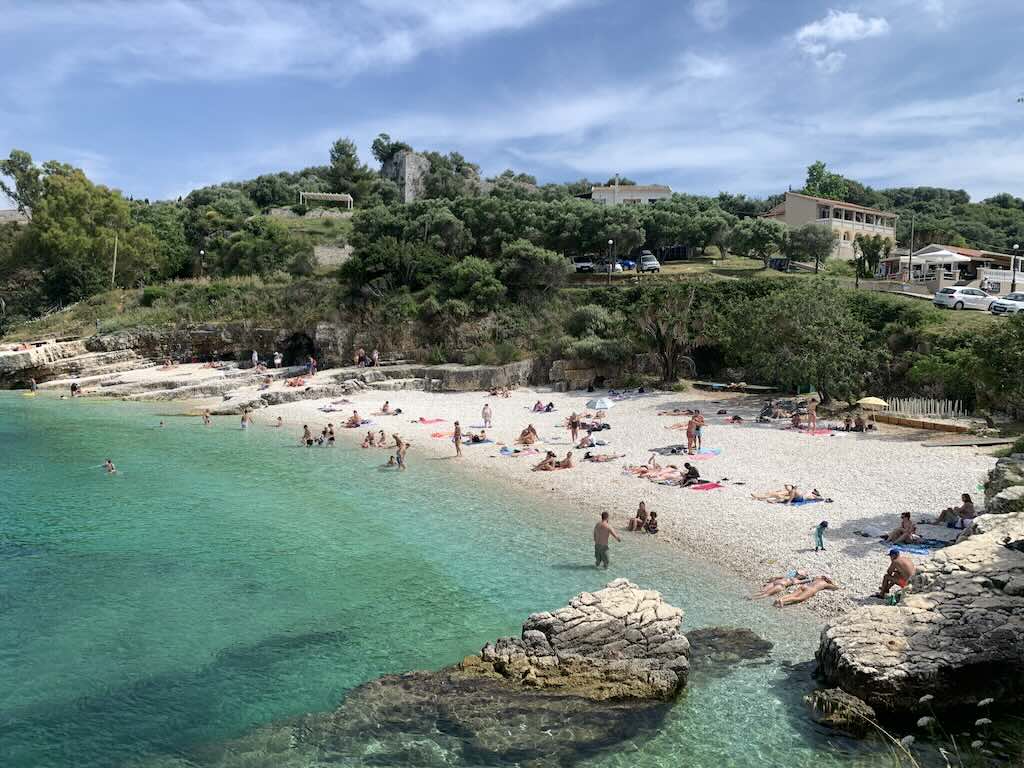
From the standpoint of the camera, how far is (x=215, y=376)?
126ft

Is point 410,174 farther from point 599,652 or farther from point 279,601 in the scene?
point 599,652

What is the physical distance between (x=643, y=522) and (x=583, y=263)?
39310mm

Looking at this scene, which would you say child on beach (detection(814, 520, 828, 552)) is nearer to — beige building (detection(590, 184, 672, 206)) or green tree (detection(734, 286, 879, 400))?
green tree (detection(734, 286, 879, 400))

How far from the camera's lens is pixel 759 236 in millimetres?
51469

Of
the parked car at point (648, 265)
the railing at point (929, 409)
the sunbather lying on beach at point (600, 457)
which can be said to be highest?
the parked car at point (648, 265)

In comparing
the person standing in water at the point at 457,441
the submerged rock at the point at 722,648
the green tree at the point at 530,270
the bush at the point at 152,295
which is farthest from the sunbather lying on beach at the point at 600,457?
the bush at the point at 152,295

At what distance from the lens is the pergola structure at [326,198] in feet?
261

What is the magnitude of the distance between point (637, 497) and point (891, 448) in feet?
26.2

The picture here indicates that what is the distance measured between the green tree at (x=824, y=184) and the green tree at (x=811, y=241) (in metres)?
39.2

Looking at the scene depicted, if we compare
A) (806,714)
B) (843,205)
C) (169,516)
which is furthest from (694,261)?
(806,714)

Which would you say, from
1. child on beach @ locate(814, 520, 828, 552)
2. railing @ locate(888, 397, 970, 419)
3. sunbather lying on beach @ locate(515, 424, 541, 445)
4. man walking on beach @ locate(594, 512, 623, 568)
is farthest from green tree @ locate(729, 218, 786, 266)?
man walking on beach @ locate(594, 512, 623, 568)

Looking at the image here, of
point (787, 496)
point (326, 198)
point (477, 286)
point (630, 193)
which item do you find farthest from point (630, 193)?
point (787, 496)

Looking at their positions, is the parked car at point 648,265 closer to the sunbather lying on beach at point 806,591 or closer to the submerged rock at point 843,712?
the sunbather lying on beach at point 806,591

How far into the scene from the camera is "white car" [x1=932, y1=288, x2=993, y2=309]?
3362 cm
